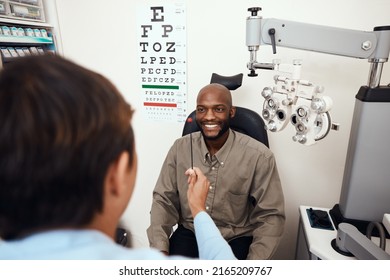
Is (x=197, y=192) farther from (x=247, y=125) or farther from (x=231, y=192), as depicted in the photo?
(x=247, y=125)

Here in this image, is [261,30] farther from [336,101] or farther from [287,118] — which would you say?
[336,101]

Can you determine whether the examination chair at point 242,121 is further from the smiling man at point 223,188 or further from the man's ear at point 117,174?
the man's ear at point 117,174

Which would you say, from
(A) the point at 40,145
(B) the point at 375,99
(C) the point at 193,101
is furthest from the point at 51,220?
(C) the point at 193,101

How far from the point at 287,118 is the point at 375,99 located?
287 mm

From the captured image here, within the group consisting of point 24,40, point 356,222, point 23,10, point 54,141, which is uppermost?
point 23,10

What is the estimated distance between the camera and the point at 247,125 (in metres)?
1.18

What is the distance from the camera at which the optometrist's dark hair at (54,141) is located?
311 millimetres

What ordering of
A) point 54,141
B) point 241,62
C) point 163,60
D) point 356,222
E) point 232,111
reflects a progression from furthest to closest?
point 163,60
point 241,62
point 232,111
point 356,222
point 54,141

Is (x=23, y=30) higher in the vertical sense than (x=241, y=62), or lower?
higher

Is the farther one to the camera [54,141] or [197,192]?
[197,192]

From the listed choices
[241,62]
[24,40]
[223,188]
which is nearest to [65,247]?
[223,188]

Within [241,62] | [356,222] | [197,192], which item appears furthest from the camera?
[241,62]

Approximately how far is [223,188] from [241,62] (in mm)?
641

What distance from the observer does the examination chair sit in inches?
44.8
